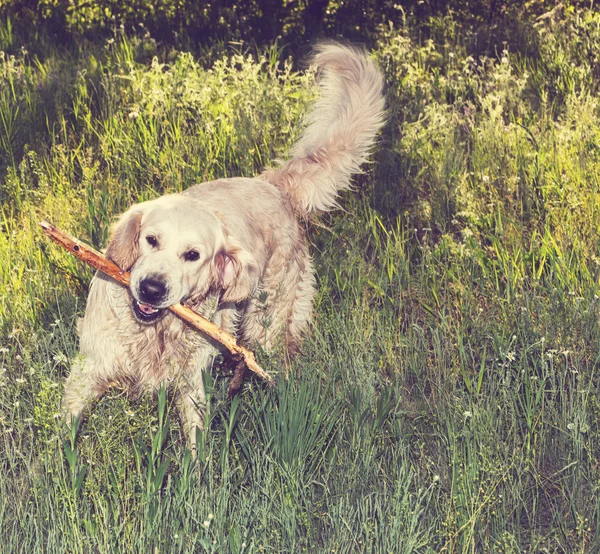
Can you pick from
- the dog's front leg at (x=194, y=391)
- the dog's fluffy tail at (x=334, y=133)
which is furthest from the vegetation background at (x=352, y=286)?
the dog's fluffy tail at (x=334, y=133)


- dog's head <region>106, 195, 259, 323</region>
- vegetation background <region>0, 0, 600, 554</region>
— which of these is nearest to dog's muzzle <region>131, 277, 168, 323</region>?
dog's head <region>106, 195, 259, 323</region>

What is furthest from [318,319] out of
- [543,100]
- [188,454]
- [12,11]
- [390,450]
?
[12,11]

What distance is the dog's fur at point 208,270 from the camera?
3215mm

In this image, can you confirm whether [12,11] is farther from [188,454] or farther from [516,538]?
[516,538]

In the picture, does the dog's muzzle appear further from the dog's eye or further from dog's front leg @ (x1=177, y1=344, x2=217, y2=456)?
dog's front leg @ (x1=177, y1=344, x2=217, y2=456)

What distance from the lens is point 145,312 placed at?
3.19 metres

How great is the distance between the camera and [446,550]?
8.59ft

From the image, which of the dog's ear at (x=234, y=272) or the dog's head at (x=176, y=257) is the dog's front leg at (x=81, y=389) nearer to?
the dog's head at (x=176, y=257)

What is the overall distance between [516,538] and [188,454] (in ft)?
3.33

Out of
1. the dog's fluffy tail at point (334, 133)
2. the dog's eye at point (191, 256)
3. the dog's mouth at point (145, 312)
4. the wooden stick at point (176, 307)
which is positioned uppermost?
the dog's fluffy tail at point (334, 133)

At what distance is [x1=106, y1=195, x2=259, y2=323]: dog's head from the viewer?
307 cm

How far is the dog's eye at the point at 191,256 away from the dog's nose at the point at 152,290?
0.70ft

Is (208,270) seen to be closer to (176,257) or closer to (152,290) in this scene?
(176,257)

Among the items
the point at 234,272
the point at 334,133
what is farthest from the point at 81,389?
the point at 334,133
